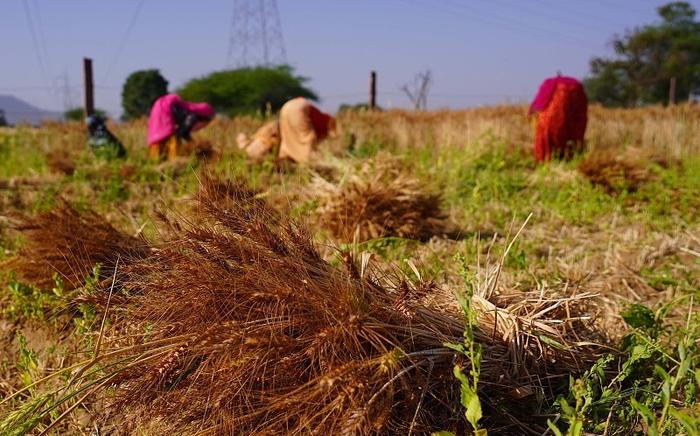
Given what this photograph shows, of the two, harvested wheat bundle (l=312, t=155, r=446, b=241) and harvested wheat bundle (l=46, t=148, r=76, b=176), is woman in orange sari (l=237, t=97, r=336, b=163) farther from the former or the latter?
harvested wheat bundle (l=312, t=155, r=446, b=241)

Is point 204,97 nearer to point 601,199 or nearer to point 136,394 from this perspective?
point 601,199

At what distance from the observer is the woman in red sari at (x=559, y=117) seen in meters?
8.38

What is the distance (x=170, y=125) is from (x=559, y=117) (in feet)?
17.5

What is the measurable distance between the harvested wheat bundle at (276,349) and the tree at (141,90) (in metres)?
39.7

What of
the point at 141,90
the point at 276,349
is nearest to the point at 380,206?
the point at 276,349

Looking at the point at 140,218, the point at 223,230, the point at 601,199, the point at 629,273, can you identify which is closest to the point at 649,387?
the point at 223,230

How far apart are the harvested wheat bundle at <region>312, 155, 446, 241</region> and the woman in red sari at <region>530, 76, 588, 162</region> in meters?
4.50

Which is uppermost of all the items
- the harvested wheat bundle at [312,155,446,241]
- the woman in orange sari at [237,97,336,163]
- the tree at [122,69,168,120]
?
the tree at [122,69,168,120]

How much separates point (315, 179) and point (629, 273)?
7.51 feet

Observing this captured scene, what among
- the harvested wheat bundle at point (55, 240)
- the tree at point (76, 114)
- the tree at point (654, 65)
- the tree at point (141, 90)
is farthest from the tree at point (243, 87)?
the harvested wheat bundle at point (55, 240)

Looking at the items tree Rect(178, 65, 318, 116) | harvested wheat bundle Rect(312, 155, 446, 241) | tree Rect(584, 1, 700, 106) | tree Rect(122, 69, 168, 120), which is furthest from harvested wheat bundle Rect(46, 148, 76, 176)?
tree Rect(584, 1, 700, 106)

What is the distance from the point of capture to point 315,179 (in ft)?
15.4

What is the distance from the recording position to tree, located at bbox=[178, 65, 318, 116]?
37.9 m

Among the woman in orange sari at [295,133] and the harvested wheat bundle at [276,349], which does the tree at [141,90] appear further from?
the harvested wheat bundle at [276,349]
